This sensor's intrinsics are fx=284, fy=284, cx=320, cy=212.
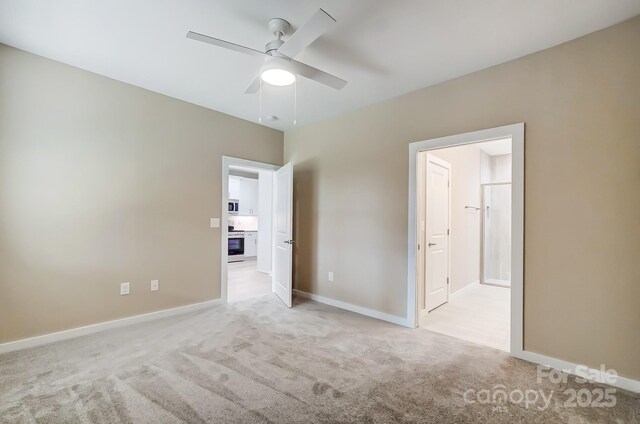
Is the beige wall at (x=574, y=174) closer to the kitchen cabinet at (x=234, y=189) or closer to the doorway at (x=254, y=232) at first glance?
the doorway at (x=254, y=232)

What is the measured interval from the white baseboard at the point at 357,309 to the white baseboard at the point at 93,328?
4.67 feet

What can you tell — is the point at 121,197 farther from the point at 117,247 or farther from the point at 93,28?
the point at 93,28

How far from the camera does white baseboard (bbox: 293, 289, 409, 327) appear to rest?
134 inches

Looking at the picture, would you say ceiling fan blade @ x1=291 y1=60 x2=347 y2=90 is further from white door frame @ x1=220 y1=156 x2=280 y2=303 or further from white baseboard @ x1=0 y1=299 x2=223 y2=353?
white baseboard @ x1=0 y1=299 x2=223 y2=353

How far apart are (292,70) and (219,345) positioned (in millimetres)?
2551

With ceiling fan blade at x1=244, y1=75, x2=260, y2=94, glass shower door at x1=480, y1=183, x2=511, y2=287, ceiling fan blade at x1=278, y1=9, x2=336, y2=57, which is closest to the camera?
ceiling fan blade at x1=278, y1=9, x2=336, y2=57

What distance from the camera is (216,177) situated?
4.01 metres

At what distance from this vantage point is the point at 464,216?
5078 millimetres

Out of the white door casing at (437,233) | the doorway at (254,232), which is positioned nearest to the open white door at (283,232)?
the doorway at (254,232)

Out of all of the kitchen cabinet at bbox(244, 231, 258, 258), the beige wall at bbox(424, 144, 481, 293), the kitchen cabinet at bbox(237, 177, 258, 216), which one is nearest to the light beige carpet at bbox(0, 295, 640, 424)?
the beige wall at bbox(424, 144, 481, 293)

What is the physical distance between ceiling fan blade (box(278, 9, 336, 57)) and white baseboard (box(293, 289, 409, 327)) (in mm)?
2994

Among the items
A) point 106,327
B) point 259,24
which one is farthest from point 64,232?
point 259,24

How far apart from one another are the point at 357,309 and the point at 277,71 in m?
2.99

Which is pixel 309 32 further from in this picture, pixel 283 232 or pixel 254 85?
pixel 283 232
